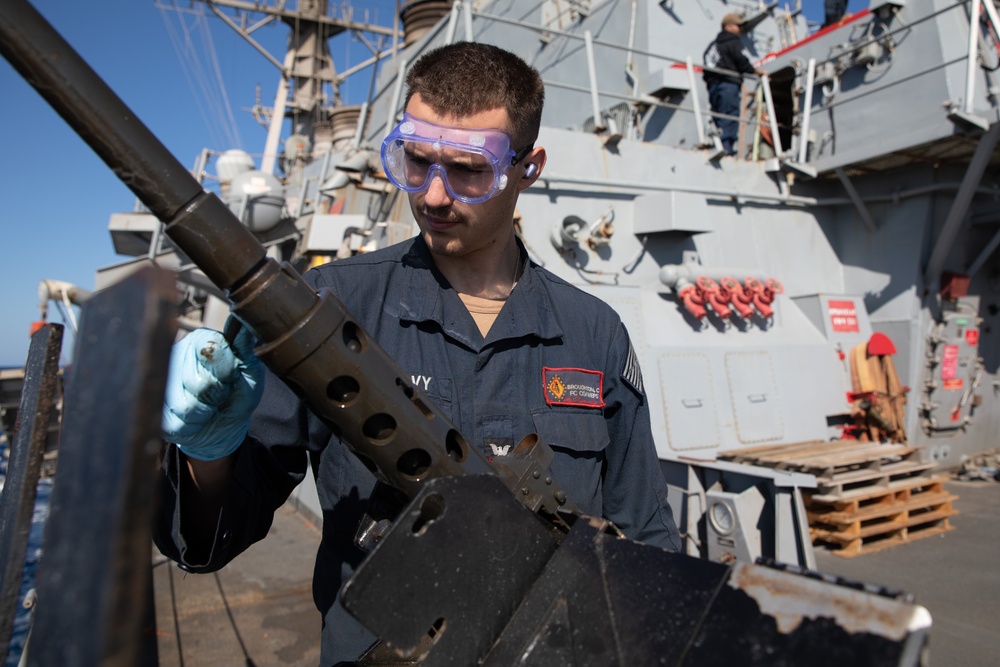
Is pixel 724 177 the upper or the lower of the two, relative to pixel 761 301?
upper

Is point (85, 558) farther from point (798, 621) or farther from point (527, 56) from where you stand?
point (527, 56)

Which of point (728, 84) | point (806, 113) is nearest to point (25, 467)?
point (806, 113)

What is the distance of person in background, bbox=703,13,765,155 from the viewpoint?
7320mm

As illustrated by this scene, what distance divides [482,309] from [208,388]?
75 centimetres

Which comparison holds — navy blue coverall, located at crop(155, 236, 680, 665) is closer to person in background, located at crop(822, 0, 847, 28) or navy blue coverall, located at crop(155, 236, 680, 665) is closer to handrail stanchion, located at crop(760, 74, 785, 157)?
handrail stanchion, located at crop(760, 74, 785, 157)

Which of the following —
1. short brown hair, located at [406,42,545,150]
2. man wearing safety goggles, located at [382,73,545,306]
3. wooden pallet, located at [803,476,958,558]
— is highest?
short brown hair, located at [406,42,545,150]

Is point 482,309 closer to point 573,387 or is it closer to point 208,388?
point 573,387

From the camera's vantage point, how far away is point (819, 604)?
81 cm

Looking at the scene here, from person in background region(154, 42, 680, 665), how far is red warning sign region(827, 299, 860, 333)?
5.18 meters

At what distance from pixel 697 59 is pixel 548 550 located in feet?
29.3

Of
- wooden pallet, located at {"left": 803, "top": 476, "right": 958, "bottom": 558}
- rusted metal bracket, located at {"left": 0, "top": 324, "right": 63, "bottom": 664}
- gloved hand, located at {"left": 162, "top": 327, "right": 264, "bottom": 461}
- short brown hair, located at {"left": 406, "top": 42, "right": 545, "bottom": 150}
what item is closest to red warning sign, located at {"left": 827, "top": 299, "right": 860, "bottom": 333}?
wooden pallet, located at {"left": 803, "top": 476, "right": 958, "bottom": 558}

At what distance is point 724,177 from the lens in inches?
260

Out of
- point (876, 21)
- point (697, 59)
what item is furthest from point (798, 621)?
point (697, 59)

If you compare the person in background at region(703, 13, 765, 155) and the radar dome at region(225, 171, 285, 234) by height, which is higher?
the person in background at region(703, 13, 765, 155)
